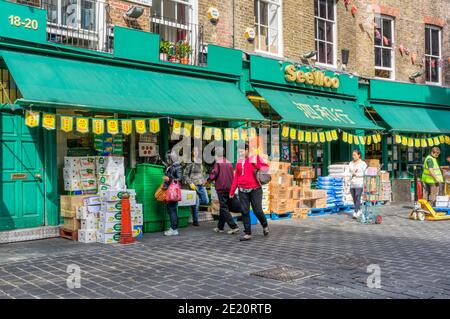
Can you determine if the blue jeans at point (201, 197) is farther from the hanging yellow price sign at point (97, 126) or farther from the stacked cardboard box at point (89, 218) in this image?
the hanging yellow price sign at point (97, 126)

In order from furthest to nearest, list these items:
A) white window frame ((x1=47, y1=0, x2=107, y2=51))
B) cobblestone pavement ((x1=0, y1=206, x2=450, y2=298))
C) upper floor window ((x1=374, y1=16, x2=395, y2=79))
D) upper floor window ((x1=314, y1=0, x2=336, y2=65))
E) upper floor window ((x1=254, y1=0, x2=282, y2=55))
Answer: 1. upper floor window ((x1=374, y1=16, x2=395, y2=79))
2. upper floor window ((x1=314, y1=0, x2=336, y2=65))
3. upper floor window ((x1=254, y1=0, x2=282, y2=55))
4. white window frame ((x1=47, y1=0, x2=107, y2=51))
5. cobblestone pavement ((x1=0, y1=206, x2=450, y2=298))

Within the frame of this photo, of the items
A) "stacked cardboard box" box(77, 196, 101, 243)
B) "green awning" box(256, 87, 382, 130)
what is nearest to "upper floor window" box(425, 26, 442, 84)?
"green awning" box(256, 87, 382, 130)

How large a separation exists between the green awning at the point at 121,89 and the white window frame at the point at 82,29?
81 centimetres

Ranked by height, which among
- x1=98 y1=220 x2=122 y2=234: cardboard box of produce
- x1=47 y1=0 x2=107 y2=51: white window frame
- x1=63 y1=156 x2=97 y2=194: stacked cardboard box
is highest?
x1=47 y1=0 x2=107 y2=51: white window frame

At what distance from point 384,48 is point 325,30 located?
10.5ft

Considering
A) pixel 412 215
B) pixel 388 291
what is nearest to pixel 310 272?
pixel 388 291

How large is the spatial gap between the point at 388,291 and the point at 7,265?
5.31 metres

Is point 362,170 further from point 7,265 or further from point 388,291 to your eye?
point 7,265

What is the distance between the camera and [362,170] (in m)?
12.7

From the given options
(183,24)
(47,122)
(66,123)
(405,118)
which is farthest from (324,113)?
(47,122)

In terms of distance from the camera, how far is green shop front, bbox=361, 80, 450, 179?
17422mm

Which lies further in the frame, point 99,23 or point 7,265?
point 99,23

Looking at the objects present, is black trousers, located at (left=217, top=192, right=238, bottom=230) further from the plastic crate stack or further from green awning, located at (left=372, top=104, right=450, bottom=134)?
green awning, located at (left=372, top=104, right=450, bottom=134)
